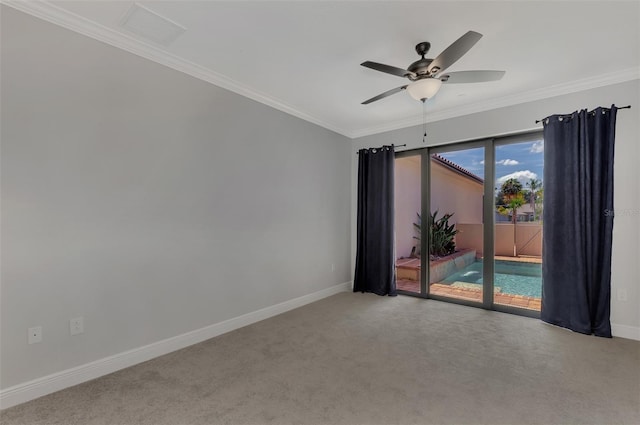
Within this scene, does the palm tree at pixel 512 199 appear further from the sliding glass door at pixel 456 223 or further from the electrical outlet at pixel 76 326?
the electrical outlet at pixel 76 326

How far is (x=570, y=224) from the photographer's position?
10.3ft

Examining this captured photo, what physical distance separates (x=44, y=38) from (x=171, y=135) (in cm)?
99

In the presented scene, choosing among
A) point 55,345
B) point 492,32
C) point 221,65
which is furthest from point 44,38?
point 492,32

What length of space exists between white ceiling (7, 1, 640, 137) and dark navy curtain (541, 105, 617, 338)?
508mm

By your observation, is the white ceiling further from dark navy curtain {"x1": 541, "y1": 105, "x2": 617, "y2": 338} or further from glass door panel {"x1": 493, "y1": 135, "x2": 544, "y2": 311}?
glass door panel {"x1": 493, "y1": 135, "x2": 544, "y2": 311}

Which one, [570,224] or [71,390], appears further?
[570,224]

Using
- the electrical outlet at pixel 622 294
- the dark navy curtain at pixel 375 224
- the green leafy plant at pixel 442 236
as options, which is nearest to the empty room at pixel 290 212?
the electrical outlet at pixel 622 294

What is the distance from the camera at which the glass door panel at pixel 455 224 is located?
4.05m

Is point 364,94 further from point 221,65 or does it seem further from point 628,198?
point 628,198

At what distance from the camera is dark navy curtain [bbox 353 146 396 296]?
449 cm

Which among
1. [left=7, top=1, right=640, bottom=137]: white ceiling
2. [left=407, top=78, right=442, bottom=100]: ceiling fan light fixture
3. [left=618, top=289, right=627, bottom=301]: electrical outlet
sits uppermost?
[left=7, top=1, right=640, bottom=137]: white ceiling

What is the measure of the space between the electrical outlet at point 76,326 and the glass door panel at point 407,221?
3901mm

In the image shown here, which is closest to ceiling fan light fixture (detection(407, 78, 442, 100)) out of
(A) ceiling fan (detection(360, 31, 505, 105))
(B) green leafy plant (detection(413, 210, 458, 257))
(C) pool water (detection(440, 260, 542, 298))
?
(A) ceiling fan (detection(360, 31, 505, 105))

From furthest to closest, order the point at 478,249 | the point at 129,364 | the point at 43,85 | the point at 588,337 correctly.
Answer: the point at 478,249, the point at 588,337, the point at 129,364, the point at 43,85
